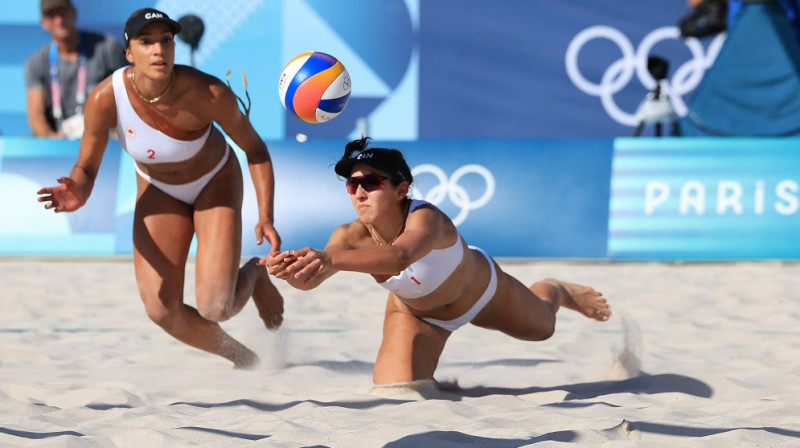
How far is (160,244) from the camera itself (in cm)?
503

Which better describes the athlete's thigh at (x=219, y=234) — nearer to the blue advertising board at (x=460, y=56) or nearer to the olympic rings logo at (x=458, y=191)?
the olympic rings logo at (x=458, y=191)

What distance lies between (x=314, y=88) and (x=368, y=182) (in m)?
0.68

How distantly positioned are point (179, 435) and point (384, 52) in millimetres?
9225

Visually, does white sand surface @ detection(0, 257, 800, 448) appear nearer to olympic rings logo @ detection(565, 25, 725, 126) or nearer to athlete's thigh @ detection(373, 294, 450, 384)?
athlete's thigh @ detection(373, 294, 450, 384)

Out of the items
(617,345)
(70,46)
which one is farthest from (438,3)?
(617,345)

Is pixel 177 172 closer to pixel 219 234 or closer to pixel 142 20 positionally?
pixel 219 234

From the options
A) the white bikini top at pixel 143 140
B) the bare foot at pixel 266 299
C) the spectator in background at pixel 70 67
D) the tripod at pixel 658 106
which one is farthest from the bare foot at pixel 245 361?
the tripod at pixel 658 106

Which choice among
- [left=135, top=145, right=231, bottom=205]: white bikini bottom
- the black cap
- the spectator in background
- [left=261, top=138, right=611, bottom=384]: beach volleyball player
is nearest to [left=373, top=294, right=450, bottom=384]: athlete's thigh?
[left=261, top=138, right=611, bottom=384]: beach volleyball player

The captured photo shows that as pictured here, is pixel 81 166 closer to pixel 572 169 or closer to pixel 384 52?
pixel 572 169

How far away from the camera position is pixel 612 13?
12281 mm

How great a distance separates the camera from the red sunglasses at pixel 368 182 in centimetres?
414

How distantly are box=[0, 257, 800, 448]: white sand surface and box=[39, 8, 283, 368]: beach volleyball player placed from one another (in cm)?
40

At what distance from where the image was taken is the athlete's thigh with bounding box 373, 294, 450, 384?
14.9ft

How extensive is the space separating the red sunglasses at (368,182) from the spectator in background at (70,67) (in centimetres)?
571
